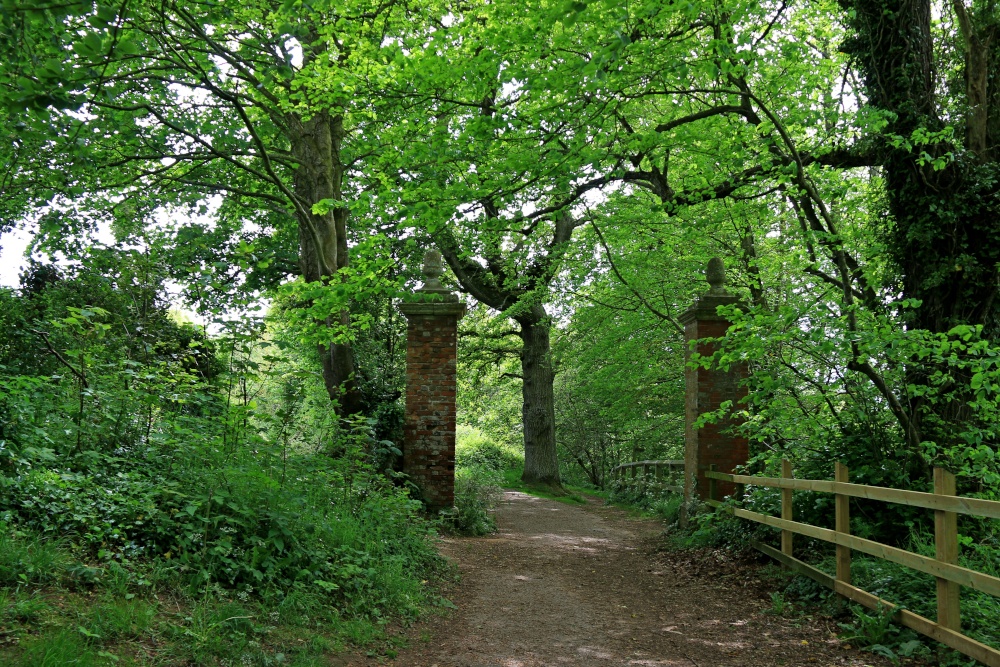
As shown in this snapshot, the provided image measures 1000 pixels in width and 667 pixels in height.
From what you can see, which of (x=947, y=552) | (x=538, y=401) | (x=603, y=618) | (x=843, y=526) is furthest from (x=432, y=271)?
(x=538, y=401)

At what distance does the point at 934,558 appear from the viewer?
505 cm

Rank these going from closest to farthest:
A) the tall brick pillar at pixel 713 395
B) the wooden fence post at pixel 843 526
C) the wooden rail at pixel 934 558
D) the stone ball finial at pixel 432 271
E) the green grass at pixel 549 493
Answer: the wooden rail at pixel 934 558
the wooden fence post at pixel 843 526
the tall brick pillar at pixel 713 395
the stone ball finial at pixel 432 271
the green grass at pixel 549 493

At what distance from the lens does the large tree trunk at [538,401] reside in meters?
19.2

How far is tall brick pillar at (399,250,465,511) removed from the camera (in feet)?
35.1

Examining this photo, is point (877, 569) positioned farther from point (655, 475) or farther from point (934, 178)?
point (655, 475)

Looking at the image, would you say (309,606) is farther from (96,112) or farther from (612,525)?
(612,525)

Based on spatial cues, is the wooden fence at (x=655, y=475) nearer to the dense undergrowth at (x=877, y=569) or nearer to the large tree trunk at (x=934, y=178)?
the dense undergrowth at (x=877, y=569)

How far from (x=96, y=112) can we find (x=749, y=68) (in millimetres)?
8507

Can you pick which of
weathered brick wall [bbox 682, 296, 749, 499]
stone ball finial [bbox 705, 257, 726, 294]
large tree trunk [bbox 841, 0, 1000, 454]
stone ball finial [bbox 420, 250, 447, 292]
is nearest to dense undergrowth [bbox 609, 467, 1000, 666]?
weathered brick wall [bbox 682, 296, 749, 499]

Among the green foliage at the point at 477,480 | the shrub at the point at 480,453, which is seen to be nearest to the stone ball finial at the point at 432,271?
the green foliage at the point at 477,480

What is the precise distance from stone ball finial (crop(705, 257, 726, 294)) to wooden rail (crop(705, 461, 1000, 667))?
3.97m

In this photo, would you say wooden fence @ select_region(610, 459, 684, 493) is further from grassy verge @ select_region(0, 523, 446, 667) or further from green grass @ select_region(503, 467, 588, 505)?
grassy verge @ select_region(0, 523, 446, 667)

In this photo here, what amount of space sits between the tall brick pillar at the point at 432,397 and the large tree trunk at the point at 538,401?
804 cm

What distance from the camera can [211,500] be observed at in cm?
488
